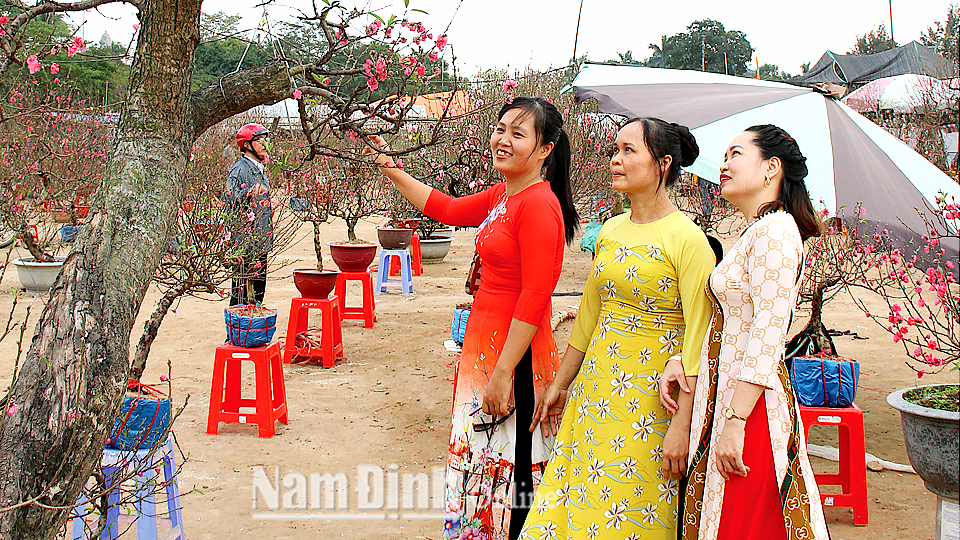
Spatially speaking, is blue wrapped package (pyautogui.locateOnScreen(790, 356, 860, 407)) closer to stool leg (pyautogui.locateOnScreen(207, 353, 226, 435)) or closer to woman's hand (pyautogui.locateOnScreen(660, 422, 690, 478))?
woman's hand (pyautogui.locateOnScreen(660, 422, 690, 478))

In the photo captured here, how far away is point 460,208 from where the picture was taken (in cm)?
282

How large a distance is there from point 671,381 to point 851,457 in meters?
1.78

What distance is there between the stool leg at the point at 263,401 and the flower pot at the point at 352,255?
104 inches

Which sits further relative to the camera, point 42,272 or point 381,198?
point 381,198

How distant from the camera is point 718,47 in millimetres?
45500

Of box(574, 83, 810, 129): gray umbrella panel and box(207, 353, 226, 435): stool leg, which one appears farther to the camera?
box(574, 83, 810, 129): gray umbrella panel

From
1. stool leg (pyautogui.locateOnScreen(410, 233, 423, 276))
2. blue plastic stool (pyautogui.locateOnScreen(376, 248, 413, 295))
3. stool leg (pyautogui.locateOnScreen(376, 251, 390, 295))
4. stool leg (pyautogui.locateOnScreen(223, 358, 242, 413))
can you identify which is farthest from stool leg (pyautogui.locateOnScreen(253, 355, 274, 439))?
stool leg (pyautogui.locateOnScreen(410, 233, 423, 276))

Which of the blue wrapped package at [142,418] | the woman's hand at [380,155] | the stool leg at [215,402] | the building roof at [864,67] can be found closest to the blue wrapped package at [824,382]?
the woman's hand at [380,155]

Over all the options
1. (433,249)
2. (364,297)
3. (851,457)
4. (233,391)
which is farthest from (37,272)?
(851,457)

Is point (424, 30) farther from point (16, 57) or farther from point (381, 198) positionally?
point (381, 198)

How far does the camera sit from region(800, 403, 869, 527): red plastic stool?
3.46 m

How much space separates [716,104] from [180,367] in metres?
4.25

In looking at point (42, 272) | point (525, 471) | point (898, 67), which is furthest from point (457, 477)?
point (898, 67)

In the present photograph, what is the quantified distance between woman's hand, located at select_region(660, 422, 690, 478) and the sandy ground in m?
1.44
